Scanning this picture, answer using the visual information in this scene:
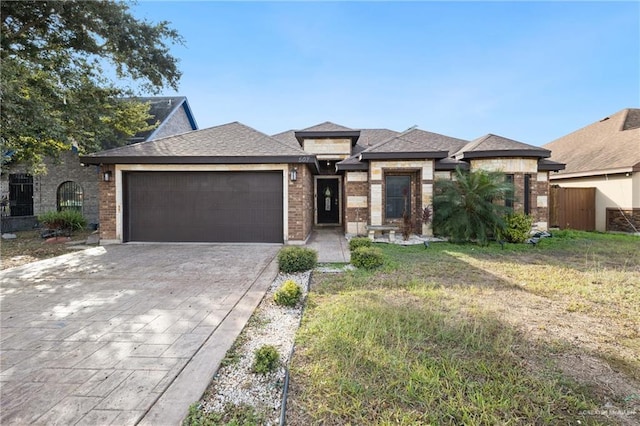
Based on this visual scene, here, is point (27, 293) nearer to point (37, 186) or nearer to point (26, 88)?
point (26, 88)

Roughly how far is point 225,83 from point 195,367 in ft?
43.2

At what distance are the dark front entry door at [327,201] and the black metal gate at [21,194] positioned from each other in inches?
563

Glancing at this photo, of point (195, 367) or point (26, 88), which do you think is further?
point (26, 88)

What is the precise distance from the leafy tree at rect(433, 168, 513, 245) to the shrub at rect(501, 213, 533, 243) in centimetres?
41

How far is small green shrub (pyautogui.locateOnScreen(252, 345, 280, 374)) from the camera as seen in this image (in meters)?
2.55

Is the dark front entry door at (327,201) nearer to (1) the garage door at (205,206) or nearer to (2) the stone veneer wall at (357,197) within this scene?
(2) the stone veneer wall at (357,197)

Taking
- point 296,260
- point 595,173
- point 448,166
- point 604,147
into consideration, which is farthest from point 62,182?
point 604,147

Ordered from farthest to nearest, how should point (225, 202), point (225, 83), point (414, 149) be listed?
point (225, 83), point (414, 149), point (225, 202)

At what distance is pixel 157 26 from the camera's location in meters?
9.69

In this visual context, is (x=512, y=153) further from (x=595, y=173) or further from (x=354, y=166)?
(x=595, y=173)

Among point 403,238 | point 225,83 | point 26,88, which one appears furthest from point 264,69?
point 403,238

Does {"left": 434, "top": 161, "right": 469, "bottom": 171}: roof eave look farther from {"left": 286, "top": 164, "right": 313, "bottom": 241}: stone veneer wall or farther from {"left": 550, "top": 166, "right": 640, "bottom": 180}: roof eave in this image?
{"left": 550, "top": 166, "right": 640, "bottom": 180}: roof eave

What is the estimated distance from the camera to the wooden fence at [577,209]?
13.1 meters

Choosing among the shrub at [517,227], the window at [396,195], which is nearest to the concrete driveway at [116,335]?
the window at [396,195]
